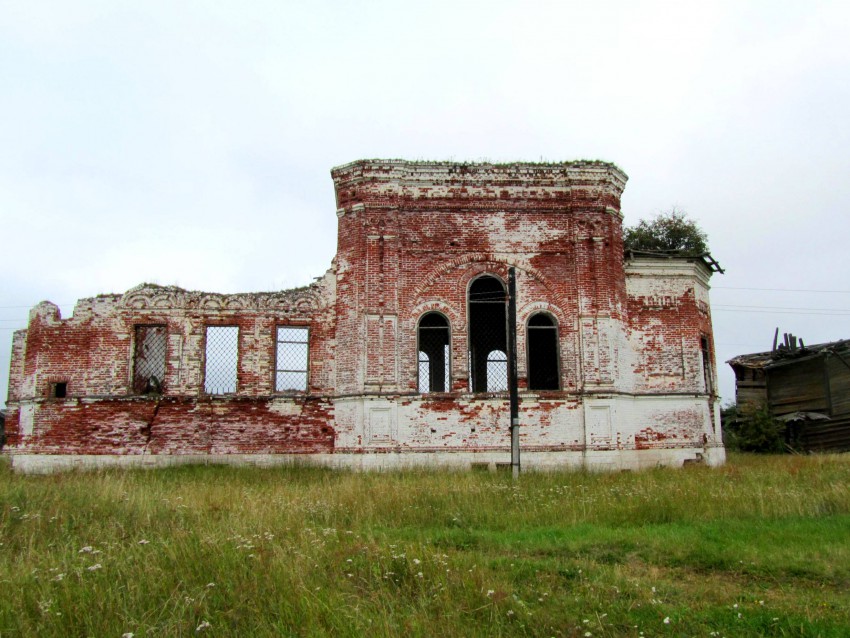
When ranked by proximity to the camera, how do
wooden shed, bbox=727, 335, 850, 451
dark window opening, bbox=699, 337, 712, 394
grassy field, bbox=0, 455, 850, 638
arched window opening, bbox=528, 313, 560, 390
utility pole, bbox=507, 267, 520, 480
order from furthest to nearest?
wooden shed, bbox=727, 335, 850, 451
arched window opening, bbox=528, 313, 560, 390
dark window opening, bbox=699, 337, 712, 394
utility pole, bbox=507, 267, 520, 480
grassy field, bbox=0, 455, 850, 638

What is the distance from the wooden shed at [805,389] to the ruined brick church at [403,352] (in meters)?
7.73

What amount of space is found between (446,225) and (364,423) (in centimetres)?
514

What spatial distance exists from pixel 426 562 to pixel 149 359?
1325 cm

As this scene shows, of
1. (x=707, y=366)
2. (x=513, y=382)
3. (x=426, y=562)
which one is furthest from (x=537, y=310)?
(x=426, y=562)

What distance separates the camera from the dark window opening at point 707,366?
62.5 ft

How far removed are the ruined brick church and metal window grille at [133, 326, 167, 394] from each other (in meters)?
0.04

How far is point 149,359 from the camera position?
18.1 meters

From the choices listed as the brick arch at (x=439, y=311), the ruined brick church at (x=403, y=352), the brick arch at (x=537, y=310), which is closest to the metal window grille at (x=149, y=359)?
the ruined brick church at (x=403, y=352)

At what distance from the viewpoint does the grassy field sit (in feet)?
18.1

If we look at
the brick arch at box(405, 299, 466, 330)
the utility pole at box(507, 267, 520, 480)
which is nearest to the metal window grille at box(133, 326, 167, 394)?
the brick arch at box(405, 299, 466, 330)

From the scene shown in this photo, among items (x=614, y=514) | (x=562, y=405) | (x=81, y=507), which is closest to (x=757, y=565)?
(x=614, y=514)

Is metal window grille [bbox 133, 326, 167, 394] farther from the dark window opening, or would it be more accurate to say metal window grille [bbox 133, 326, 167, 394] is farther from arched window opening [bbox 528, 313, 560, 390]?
the dark window opening

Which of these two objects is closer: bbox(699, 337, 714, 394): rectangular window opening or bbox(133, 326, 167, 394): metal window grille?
bbox(133, 326, 167, 394): metal window grille

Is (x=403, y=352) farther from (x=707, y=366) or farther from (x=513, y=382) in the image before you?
(x=707, y=366)
